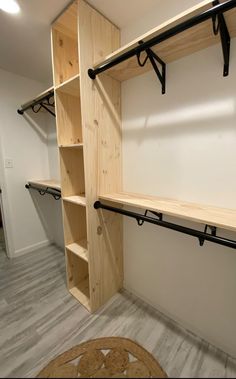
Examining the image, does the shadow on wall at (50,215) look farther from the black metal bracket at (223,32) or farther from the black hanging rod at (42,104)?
the black metal bracket at (223,32)

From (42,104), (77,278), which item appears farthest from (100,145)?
(77,278)

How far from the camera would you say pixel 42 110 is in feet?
7.81

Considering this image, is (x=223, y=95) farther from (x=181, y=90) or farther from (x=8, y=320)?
(x=8, y=320)

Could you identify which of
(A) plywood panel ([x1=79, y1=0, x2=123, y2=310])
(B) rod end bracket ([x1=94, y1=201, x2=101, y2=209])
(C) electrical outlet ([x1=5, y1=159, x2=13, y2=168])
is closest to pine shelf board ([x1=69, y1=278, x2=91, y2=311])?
(A) plywood panel ([x1=79, y1=0, x2=123, y2=310])

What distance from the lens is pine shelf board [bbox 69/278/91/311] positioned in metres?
1.57

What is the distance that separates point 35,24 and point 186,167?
152 centimetres

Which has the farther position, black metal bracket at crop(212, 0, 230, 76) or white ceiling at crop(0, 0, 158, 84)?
white ceiling at crop(0, 0, 158, 84)

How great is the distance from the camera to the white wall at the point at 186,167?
1018mm

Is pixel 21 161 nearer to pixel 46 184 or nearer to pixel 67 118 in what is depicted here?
pixel 46 184

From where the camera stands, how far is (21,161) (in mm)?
2318

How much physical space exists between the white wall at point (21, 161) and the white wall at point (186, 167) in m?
1.47

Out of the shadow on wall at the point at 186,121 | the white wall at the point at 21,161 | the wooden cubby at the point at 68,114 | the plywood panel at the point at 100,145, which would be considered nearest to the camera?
the shadow on wall at the point at 186,121

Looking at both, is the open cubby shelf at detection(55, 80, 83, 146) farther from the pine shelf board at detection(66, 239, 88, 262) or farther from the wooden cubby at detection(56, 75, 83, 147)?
the pine shelf board at detection(66, 239, 88, 262)

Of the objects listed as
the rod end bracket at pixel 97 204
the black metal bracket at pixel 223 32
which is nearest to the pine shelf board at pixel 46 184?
the rod end bracket at pixel 97 204
